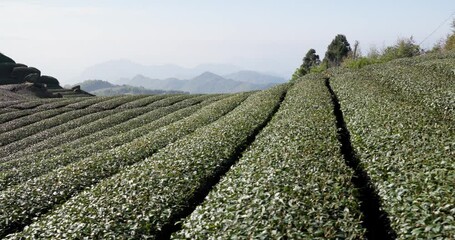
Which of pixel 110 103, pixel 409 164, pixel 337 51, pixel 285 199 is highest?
pixel 337 51

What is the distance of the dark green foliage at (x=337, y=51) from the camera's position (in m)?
136

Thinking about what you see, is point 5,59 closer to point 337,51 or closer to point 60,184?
point 337,51

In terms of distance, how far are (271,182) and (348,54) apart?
418ft

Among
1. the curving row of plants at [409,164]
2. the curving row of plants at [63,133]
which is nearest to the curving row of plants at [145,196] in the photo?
the curving row of plants at [409,164]

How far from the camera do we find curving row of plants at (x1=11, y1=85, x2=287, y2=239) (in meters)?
12.3

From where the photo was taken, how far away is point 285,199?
11.5 m

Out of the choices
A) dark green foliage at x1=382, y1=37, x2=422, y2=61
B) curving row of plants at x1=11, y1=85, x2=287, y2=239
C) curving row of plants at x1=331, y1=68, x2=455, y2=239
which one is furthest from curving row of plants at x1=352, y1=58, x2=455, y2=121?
dark green foliage at x1=382, y1=37, x2=422, y2=61

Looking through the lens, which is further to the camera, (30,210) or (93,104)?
(93,104)

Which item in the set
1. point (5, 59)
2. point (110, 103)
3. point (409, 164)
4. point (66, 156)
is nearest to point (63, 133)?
point (66, 156)

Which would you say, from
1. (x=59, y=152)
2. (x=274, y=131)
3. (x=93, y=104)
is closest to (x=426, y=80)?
(x=274, y=131)

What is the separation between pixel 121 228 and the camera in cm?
1207

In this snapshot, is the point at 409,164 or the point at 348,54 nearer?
the point at 409,164

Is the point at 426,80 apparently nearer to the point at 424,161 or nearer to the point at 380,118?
the point at 380,118

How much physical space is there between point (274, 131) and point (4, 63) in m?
128
